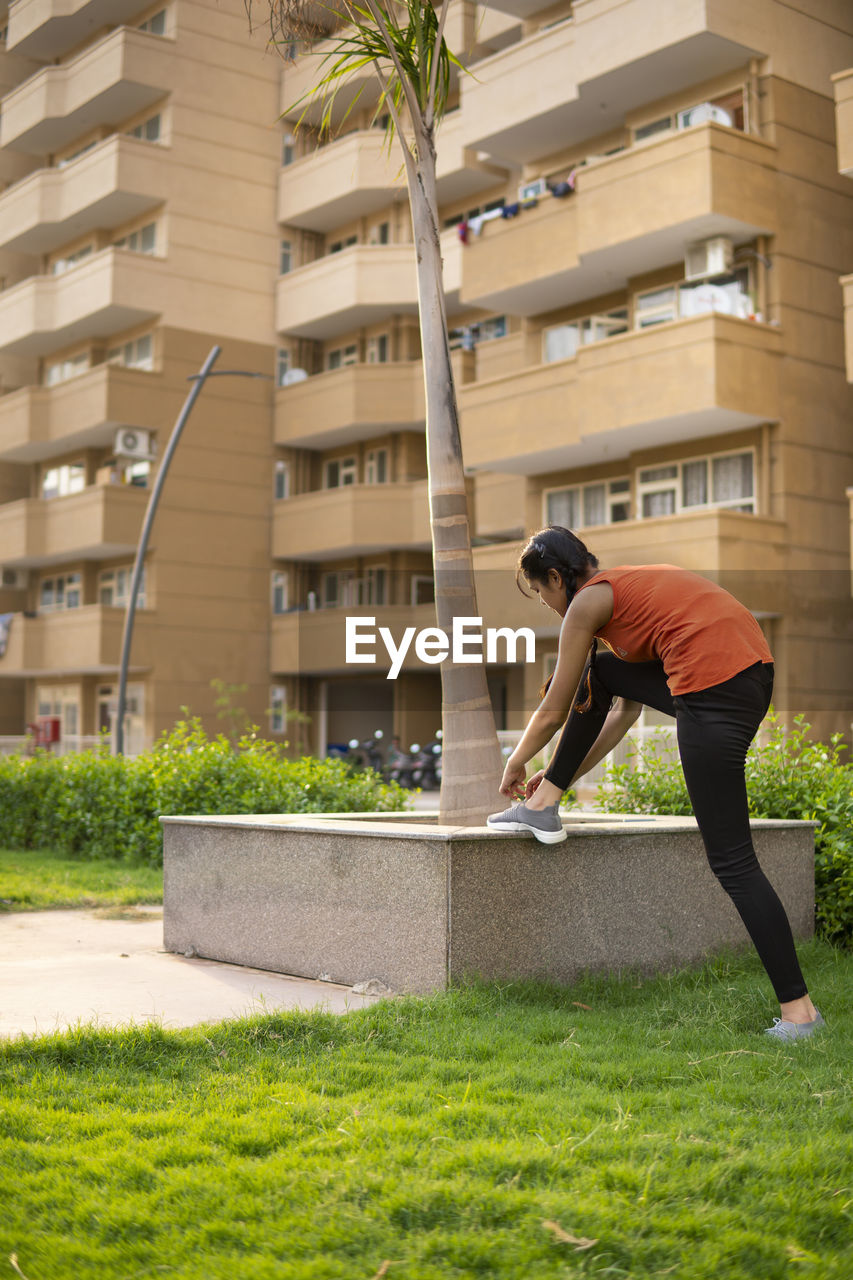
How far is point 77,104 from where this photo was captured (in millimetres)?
35781

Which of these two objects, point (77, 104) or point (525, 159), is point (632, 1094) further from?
point (77, 104)

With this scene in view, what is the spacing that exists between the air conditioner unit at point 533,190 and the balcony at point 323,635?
9.98 metres

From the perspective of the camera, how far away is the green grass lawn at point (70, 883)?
9.59 m

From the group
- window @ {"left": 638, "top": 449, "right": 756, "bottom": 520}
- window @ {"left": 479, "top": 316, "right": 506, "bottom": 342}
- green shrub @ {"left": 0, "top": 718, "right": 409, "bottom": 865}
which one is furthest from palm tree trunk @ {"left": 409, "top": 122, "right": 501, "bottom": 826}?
→ window @ {"left": 479, "top": 316, "right": 506, "bottom": 342}

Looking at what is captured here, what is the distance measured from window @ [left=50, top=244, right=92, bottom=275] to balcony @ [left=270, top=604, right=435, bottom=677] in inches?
434

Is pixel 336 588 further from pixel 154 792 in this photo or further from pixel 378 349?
pixel 154 792

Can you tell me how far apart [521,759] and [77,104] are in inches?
1361

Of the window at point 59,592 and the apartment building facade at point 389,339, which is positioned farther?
the window at point 59,592

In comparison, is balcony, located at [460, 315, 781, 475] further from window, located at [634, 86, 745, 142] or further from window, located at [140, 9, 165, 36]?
window, located at [140, 9, 165, 36]

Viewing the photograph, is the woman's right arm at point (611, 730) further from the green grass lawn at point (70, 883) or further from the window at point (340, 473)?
the window at point (340, 473)

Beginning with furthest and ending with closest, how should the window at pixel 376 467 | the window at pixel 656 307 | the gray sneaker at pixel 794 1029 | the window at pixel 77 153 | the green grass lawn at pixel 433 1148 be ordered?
the window at pixel 77 153, the window at pixel 376 467, the window at pixel 656 307, the gray sneaker at pixel 794 1029, the green grass lawn at pixel 433 1148

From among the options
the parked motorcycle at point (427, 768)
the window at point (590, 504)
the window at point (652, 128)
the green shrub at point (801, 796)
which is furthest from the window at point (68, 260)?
the green shrub at point (801, 796)

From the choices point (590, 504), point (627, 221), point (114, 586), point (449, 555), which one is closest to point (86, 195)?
point (114, 586)

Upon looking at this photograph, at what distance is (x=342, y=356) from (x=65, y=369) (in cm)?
789
